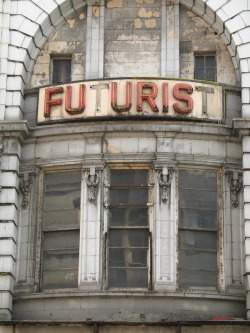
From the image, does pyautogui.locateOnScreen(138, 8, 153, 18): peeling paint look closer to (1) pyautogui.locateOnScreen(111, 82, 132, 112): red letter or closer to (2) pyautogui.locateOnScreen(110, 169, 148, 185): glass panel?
(1) pyautogui.locateOnScreen(111, 82, 132, 112): red letter

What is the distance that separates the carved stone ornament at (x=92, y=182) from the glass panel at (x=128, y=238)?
1119 millimetres

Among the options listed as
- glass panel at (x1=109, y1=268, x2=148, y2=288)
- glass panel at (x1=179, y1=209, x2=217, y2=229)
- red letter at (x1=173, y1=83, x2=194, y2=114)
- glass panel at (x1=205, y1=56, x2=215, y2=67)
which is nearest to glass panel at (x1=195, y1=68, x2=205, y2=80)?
glass panel at (x1=205, y1=56, x2=215, y2=67)

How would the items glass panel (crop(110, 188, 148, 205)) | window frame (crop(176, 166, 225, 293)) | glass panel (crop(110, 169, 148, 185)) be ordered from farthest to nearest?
1. glass panel (crop(110, 169, 148, 185))
2. glass panel (crop(110, 188, 148, 205))
3. window frame (crop(176, 166, 225, 293))

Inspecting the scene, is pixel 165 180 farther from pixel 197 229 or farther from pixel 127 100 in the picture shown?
pixel 127 100

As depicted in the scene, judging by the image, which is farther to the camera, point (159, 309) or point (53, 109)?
point (53, 109)

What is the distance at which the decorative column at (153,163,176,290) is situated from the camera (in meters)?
24.1

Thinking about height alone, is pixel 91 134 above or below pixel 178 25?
below

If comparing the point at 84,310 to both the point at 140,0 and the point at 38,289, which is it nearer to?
the point at 38,289

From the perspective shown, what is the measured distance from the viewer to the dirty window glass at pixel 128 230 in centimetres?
2444

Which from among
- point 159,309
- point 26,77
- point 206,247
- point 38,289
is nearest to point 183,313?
point 159,309

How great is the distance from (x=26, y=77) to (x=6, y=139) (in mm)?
2288

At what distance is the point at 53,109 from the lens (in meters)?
26.1

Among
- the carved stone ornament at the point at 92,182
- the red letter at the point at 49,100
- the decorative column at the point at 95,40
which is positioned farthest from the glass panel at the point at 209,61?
the carved stone ornament at the point at 92,182

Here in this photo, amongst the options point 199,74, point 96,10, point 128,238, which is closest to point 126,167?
point 128,238
